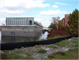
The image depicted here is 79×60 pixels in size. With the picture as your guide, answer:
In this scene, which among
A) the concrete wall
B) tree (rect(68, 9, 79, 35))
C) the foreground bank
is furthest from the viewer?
the concrete wall

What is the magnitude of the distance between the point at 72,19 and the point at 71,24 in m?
1.01

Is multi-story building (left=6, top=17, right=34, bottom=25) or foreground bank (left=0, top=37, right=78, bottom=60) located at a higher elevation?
multi-story building (left=6, top=17, right=34, bottom=25)

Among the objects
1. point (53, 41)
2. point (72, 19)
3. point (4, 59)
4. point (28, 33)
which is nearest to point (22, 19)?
point (28, 33)

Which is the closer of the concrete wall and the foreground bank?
the foreground bank

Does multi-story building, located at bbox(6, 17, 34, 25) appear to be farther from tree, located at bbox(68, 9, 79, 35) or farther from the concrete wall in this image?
tree, located at bbox(68, 9, 79, 35)

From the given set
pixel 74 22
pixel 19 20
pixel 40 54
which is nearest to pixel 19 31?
pixel 19 20

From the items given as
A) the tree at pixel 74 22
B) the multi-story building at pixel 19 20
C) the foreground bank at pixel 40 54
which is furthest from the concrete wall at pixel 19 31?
the foreground bank at pixel 40 54

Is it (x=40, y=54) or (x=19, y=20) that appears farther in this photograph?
(x=19, y=20)

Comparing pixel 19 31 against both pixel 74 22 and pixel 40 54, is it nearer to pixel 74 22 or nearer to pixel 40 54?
pixel 74 22

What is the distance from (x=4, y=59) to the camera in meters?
3.92

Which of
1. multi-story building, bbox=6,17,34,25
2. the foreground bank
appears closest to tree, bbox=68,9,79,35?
the foreground bank

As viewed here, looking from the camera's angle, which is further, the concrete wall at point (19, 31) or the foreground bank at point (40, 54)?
the concrete wall at point (19, 31)

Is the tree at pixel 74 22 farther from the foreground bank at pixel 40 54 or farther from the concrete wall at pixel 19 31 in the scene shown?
the foreground bank at pixel 40 54

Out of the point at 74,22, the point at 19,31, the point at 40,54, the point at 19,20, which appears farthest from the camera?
the point at 19,20
